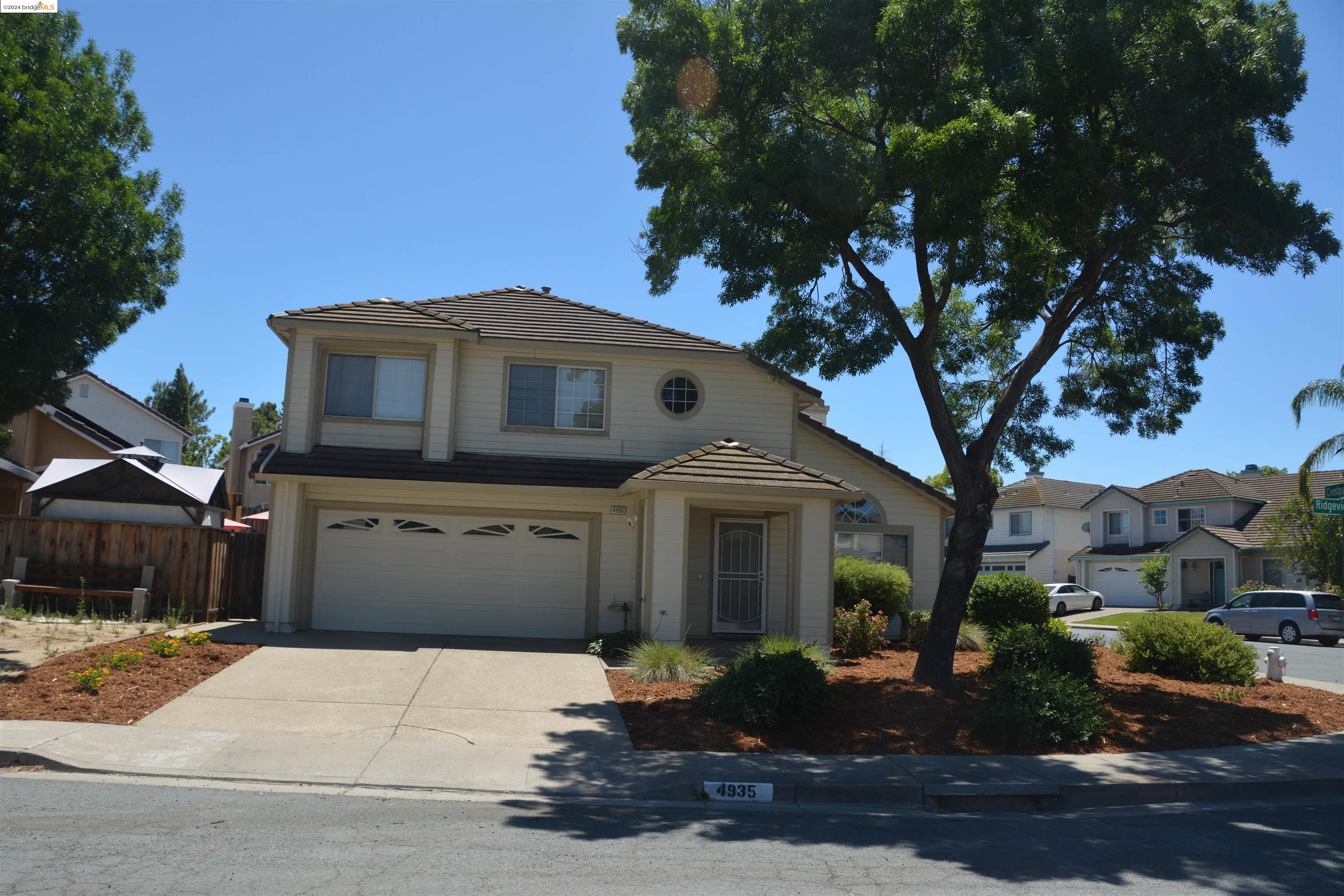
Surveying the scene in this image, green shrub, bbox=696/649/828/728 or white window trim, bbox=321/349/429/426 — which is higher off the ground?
white window trim, bbox=321/349/429/426

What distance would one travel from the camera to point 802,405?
1947 centimetres

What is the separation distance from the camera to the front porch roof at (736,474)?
1539 centimetres

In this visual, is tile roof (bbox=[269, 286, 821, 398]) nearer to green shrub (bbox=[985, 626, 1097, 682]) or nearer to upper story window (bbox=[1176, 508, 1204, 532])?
green shrub (bbox=[985, 626, 1097, 682])

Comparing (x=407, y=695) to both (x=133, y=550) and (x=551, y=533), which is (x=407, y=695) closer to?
(x=551, y=533)

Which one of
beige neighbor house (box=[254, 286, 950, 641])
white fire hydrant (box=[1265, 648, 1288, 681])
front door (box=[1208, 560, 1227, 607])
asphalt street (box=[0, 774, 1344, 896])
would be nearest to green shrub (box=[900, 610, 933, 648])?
beige neighbor house (box=[254, 286, 950, 641])

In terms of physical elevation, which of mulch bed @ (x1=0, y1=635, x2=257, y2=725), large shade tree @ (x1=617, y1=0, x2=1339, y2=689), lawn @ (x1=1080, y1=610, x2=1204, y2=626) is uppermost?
large shade tree @ (x1=617, y1=0, x2=1339, y2=689)

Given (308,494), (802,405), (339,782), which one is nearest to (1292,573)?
(802,405)

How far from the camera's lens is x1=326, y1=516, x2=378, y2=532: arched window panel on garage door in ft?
56.5

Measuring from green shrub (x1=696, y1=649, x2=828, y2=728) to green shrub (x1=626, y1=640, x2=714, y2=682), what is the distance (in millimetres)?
2048

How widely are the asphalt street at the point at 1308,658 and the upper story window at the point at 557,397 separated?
11.1 m

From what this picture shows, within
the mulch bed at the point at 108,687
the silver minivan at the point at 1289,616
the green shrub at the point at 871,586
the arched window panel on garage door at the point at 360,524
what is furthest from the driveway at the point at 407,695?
the silver minivan at the point at 1289,616

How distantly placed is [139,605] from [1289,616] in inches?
1098

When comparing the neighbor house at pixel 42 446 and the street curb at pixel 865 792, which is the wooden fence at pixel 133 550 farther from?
the street curb at pixel 865 792

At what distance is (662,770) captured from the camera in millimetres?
9227
